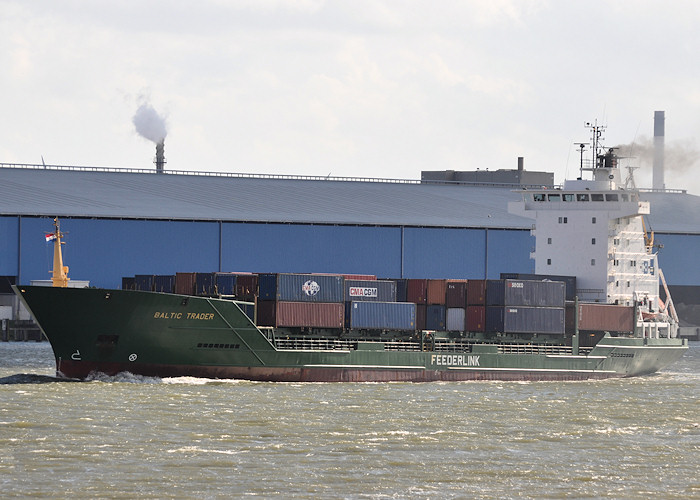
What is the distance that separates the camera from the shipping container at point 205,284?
172 feet

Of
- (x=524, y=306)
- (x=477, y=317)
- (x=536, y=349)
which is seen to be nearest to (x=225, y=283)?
(x=477, y=317)

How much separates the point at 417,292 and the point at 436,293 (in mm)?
826

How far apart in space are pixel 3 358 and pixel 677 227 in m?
57.5

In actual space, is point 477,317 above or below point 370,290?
below

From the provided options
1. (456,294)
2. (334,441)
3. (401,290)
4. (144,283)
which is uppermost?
(144,283)

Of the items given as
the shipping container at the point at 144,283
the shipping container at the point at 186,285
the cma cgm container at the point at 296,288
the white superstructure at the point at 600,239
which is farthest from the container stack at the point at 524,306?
the shipping container at the point at 144,283

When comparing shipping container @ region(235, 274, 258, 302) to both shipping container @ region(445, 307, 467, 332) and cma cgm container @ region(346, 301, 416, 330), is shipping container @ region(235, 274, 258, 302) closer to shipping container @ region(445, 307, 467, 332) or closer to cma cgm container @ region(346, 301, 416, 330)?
cma cgm container @ region(346, 301, 416, 330)

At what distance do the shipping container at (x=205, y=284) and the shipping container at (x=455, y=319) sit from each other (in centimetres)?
1032

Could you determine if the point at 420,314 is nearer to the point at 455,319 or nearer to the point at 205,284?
the point at 455,319

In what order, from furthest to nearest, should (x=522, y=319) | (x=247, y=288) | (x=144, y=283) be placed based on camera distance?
1. (x=144, y=283)
2. (x=522, y=319)
3. (x=247, y=288)

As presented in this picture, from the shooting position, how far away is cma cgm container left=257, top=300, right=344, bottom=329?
5062 cm

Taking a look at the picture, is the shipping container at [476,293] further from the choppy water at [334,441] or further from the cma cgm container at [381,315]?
the choppy water at [334,441]

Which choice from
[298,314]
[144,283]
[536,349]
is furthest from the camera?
[144,283]

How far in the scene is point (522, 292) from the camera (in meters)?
54.5
